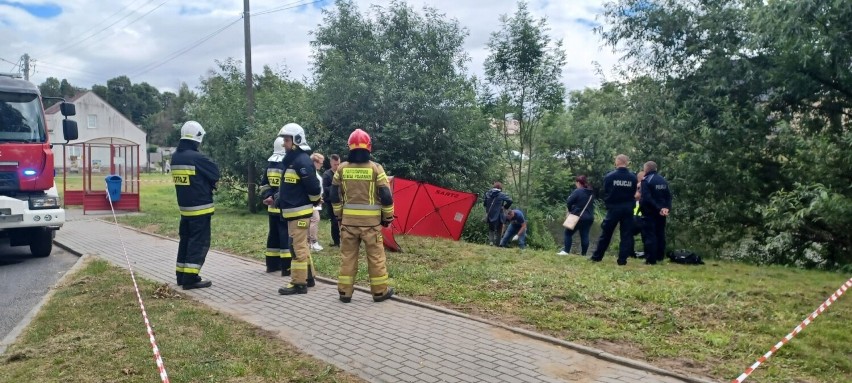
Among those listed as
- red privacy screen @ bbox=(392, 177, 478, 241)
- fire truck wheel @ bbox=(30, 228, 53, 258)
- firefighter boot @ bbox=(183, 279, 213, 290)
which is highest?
red privacy screen @ bbox=(392, 177, 478, 241)

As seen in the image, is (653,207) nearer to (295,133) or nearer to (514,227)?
(514,227)

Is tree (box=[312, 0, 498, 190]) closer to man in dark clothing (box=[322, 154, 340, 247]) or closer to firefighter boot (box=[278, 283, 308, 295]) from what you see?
man in dark clothing (box=[322, 154, 340, 247])

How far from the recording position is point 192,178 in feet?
25.3

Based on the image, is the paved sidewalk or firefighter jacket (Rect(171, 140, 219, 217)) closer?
the paved sidewalk

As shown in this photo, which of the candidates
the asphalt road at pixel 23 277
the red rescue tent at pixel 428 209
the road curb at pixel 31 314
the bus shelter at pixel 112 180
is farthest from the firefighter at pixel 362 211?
the bus shelter at pixel 112 180

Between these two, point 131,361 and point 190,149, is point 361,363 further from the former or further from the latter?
point 190,149

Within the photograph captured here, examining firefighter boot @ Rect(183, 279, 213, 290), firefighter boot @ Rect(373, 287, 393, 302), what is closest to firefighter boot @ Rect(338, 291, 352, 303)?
firefighter boot @ Rect(373, 287, 393, 302)

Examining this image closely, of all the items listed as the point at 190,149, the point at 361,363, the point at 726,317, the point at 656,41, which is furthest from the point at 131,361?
the point at 656,41

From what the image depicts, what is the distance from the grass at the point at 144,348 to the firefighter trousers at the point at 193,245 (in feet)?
2.38

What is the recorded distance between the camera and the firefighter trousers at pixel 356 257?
6.91 metres

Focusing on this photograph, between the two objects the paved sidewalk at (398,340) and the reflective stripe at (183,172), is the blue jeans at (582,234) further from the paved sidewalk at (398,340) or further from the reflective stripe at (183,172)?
the reflective stripe at (183,172)

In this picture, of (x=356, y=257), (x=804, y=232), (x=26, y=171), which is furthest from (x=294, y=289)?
(x=804, y=232)

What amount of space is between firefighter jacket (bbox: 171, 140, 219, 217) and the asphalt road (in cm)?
Result: 211

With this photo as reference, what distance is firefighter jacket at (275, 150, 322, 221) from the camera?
7465 millimetres
